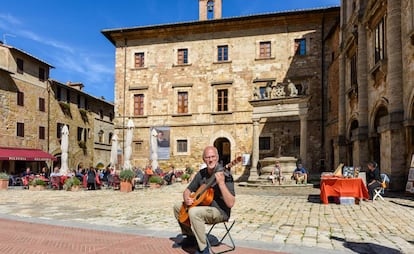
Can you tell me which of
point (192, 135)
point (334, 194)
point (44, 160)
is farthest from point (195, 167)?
→ point (334, 194)

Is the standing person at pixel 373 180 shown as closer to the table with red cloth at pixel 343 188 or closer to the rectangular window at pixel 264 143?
the table with red cloth at pixel 343 188

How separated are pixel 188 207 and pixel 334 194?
6.99 meters

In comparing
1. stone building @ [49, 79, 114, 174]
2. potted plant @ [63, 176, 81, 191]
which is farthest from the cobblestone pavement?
stone building @ [49, 79, 114, 174]

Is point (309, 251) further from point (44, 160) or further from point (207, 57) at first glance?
point (44, 160)

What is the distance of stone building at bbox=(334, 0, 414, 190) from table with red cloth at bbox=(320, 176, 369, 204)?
338 centimetres

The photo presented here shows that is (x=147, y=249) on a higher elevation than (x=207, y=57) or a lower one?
lower

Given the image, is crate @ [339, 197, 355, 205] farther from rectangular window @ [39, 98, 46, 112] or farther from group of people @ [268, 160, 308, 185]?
rectangular window @ [39, 98, 46, 112]

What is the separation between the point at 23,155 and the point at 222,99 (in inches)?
600

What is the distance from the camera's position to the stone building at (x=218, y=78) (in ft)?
79.7

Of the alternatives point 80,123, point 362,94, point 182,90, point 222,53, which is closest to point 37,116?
point 80,123

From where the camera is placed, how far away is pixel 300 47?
81.2 feet

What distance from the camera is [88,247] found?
4723mm

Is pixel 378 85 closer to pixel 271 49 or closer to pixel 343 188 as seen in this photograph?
pixel 343 188

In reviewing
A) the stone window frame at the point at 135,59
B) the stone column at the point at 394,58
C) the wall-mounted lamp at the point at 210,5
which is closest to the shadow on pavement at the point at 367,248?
the stone column at the point at 394,58
